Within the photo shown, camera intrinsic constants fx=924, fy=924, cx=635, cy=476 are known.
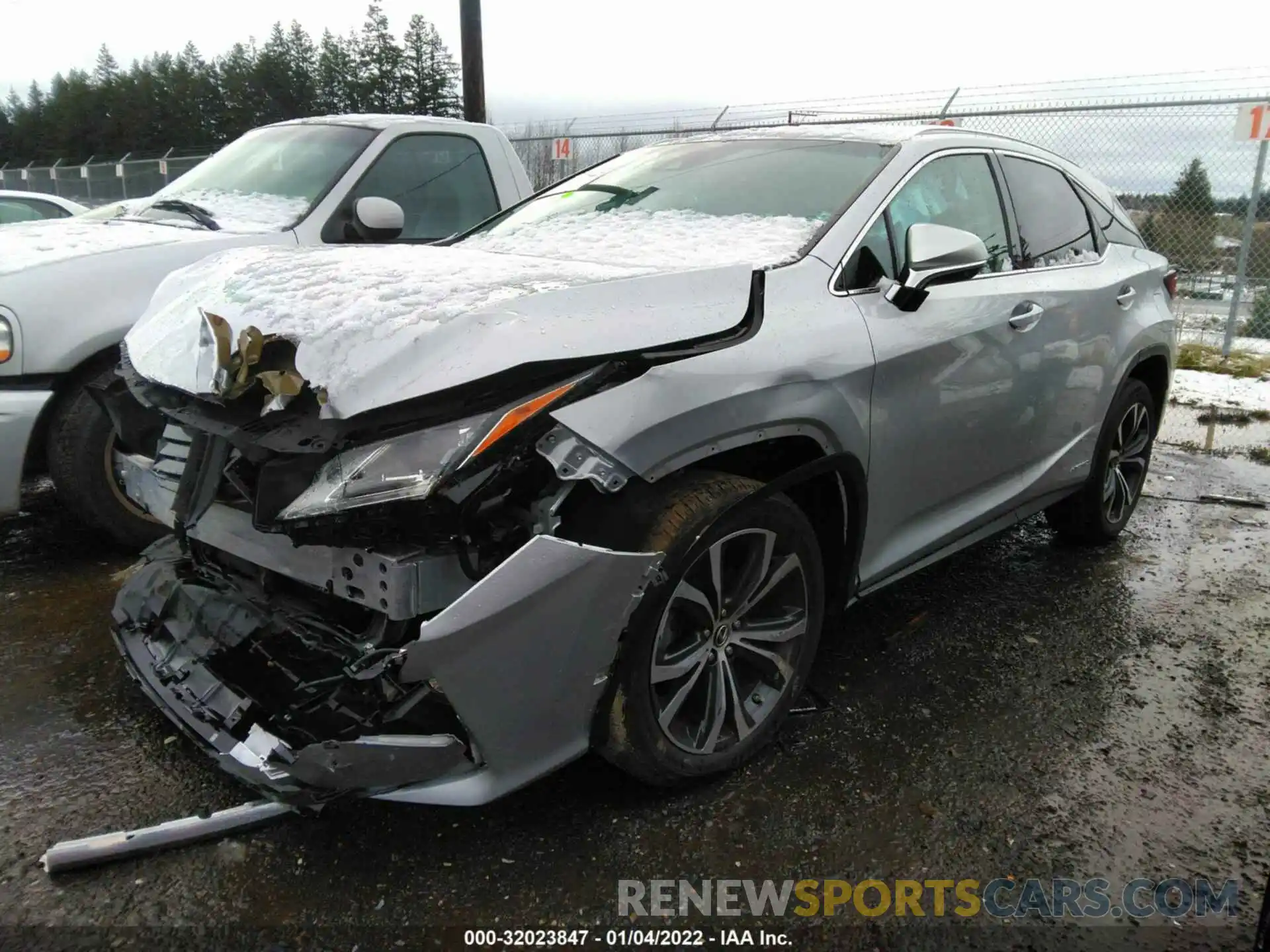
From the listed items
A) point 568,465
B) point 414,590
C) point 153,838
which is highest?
point 568,465

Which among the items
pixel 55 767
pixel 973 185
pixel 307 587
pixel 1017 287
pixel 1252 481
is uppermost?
pixel 973 185

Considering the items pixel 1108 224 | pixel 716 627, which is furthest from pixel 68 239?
pixel 1108 224

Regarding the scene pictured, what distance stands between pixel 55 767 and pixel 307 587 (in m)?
0.97

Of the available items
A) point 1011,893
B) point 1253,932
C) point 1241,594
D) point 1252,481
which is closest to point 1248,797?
point 1253,932

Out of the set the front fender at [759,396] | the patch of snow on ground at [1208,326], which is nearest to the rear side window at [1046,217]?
the front fender at [759,396]

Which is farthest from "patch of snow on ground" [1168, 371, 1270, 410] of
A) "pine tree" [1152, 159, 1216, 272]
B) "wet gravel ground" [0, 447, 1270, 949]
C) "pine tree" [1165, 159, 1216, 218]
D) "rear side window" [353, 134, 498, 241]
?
"rear side window" [353, 134, 498, 241]

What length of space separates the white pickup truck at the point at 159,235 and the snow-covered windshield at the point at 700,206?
3.38 ft

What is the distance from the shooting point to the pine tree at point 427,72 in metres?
40.6

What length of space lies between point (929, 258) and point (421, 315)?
57.3 inches

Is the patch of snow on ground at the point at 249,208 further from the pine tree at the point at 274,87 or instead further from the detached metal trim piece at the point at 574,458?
the pine tree at the point at 274,87

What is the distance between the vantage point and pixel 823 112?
10836mm

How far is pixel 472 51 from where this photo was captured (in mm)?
9656

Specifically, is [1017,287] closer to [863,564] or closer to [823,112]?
[863,564]

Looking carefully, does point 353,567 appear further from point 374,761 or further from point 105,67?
point 105,67
